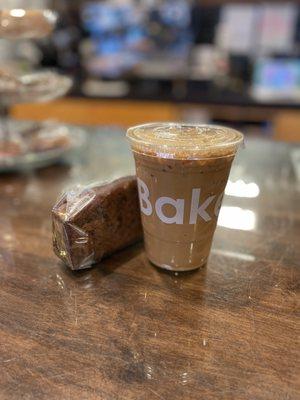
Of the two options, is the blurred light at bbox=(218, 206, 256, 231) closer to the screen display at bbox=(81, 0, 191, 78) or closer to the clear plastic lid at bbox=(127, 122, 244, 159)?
the clear plastic lid at bbox=(127, 122, 244, 159)

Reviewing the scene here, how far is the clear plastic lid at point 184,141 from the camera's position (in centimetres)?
49

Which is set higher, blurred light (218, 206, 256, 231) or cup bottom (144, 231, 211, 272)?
cup bottom (144, 231, 211, 272)

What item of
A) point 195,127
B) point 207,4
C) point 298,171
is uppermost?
point 207,4

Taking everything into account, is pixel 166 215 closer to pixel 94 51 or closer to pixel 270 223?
pixel 270 223

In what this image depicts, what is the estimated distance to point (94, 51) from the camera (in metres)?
2.82

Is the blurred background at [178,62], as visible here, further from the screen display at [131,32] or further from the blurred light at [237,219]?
the blurred light at [237,219]

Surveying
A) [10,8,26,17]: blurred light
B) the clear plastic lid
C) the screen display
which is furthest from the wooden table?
the screen display

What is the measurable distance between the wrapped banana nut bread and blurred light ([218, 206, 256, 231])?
0.21 meters

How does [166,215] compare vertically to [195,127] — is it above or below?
below

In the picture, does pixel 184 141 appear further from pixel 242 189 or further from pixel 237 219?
pixel 242 189

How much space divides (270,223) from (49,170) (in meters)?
0.60

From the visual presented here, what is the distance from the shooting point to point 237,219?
2.48 feet

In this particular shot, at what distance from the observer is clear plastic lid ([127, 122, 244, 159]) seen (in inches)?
19.4

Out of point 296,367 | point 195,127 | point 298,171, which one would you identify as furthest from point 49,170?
point 296,367
